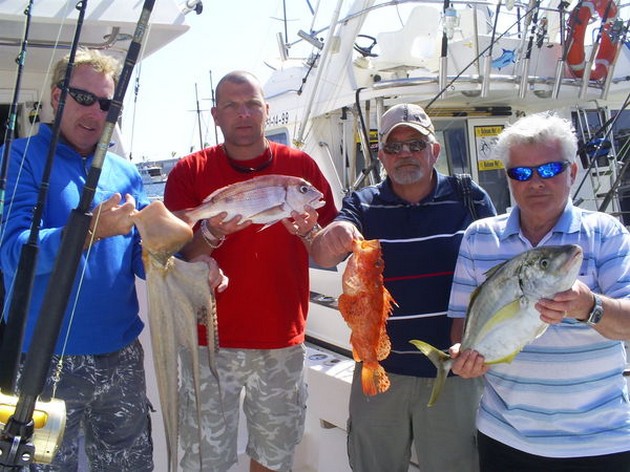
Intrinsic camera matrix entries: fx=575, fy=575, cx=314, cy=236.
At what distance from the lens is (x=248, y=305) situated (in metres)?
3.01

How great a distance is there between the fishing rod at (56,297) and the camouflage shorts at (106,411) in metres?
0.80

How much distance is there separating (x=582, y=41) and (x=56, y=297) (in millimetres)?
9106

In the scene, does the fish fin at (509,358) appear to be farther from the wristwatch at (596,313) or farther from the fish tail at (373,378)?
the fish tail at (373,378)

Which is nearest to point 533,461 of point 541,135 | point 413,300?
point 413,300

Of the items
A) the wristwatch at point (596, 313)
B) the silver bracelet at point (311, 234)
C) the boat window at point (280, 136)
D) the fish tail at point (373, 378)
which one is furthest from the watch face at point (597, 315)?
the boat window at point (280, 136)

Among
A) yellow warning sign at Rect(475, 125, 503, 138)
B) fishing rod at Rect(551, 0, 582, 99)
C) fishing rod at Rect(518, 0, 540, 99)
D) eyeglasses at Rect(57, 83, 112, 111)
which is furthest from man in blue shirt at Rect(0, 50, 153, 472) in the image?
yellow warning sign at Rect(475, 125, 503, 138)

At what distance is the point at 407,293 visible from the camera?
9.53 feet

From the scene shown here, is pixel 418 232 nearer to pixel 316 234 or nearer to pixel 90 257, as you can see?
pixel 316 234

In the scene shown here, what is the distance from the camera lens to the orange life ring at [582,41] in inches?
330

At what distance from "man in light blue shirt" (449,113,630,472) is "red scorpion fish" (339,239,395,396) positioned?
39 centimetres

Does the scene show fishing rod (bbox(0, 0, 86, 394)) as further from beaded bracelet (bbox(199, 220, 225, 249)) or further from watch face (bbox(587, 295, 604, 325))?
watch face (bbox(587, 295, 604, 325))

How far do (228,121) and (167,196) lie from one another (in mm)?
508

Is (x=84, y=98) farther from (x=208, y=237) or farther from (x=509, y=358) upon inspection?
(x=509, y=358)

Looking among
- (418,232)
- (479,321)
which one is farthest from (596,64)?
(479,321)
